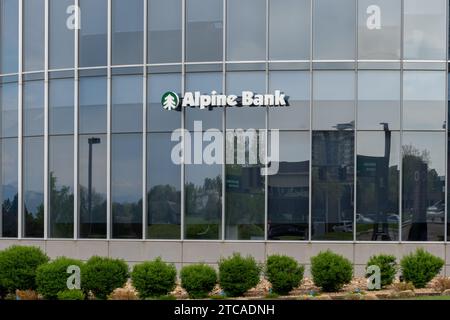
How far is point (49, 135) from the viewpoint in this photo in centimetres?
2261

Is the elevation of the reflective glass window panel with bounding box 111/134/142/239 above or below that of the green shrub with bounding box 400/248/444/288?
above

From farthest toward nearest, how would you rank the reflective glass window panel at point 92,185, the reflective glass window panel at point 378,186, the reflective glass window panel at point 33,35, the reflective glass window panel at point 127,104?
the reflective glass window panel at point 33,35, the reflective glass window panel at point 92,185, the reflective glass window panel at point 127,104, the reflective glass window panel at point 378,186

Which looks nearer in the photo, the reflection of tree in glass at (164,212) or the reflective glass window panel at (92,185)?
the reflection of tree in glass at (164,212)

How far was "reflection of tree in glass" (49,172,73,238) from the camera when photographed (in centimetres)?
2230

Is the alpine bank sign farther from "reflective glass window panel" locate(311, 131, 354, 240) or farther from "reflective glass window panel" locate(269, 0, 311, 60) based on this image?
"reflective glass window panel" locate(311, 131, 354, 240)

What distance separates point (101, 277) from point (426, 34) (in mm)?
10902

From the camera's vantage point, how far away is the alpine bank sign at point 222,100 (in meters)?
21.0

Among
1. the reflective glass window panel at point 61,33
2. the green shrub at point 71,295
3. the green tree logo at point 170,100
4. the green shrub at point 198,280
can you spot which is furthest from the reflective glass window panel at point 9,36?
the green shrub at point 198,280

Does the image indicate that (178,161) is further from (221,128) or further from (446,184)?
(446,184)

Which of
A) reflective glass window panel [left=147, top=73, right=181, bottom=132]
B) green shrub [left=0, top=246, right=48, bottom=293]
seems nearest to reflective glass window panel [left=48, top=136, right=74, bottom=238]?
reflective glass window panel [left=147, top=73, right=181, bottom=132]

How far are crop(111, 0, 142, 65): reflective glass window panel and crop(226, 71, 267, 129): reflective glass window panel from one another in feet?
9.41

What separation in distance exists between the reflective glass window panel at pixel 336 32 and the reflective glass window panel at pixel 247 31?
4.88 ft

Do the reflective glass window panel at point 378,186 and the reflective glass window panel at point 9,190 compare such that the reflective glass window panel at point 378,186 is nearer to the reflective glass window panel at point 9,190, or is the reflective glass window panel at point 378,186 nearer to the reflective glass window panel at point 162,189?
the reflective glass window panel at point 162,189
